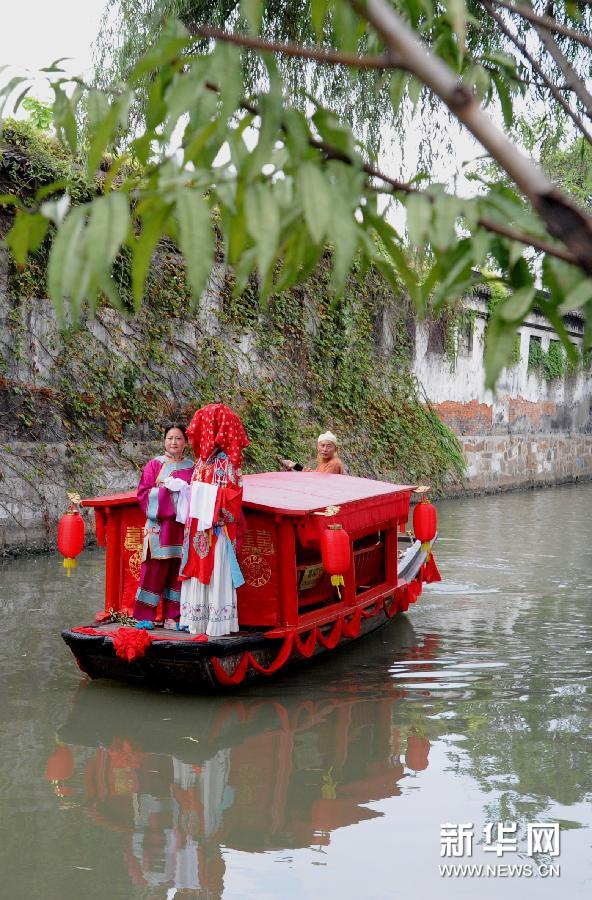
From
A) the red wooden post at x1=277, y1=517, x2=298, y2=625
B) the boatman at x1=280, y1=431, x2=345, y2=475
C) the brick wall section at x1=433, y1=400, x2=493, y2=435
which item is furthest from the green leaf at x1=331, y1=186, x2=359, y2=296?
the brick wall section at x1=433, y1=400, x2=493, y2=435

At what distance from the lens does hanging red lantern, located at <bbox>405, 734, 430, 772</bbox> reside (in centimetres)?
543

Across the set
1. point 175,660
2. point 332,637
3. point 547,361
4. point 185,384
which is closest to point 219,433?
point 175,660

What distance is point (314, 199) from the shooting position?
1.81 m

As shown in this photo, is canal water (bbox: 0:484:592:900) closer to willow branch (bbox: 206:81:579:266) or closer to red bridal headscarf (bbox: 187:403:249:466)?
red bridal headscarf (bbox: 187:403:249:466)

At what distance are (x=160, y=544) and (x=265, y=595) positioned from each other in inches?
30.4

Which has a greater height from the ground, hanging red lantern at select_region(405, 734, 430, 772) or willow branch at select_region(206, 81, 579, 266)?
willow branch at select_region(206, 81, 579, 266)

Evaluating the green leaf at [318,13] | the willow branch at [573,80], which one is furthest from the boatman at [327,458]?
the green leaf at [318,13]

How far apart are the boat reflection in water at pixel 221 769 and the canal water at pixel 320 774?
14mm

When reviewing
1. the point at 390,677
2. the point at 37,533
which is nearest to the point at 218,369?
the point at 37,533

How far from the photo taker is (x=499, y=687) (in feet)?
22.5

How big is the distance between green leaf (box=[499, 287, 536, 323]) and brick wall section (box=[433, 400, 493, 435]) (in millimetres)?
18841

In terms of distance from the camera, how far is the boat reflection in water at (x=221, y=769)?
444cm

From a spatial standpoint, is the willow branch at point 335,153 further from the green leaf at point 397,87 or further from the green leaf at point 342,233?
the green leaf at point 397,87

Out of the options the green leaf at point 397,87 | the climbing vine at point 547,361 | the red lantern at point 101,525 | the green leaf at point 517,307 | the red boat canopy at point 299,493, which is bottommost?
the red lantern at point 101,525
